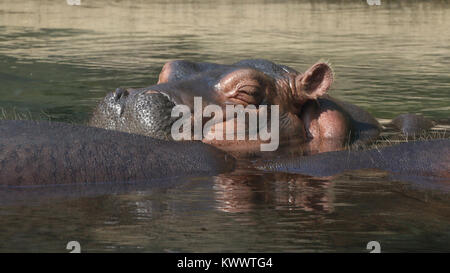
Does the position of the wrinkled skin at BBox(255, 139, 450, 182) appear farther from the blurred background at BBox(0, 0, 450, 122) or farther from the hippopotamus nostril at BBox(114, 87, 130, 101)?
the blurred background at BBox(0, 0, 450, 122)

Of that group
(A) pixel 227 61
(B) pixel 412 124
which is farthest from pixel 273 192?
(A) pixel 227 61

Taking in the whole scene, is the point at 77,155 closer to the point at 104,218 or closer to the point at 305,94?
the point at 104,218

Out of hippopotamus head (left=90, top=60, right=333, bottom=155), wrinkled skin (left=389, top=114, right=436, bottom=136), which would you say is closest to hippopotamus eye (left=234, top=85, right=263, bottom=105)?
hippopotamus head (left=90, top=60, right=333, bottom=155)

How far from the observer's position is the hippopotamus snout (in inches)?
273

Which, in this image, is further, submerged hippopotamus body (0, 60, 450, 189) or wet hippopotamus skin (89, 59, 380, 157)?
wet hippopotamus skin (89, 59, 380, 157)

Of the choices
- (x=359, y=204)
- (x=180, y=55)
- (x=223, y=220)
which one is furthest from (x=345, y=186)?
(x=180, y=55)

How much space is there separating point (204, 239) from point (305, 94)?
3.10 m

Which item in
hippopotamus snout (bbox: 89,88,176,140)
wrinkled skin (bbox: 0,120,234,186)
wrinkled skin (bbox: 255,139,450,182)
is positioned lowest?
wrinkled skin (bbox: 255,139,450,182)

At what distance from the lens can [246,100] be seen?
7539mm

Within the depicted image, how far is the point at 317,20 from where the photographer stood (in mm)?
27938

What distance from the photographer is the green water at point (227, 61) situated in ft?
17.2

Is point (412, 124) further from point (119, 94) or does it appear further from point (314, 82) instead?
point (119, 94)

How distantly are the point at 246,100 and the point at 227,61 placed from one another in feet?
31.9
